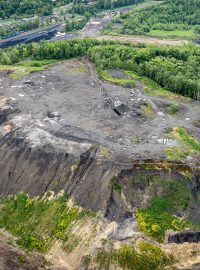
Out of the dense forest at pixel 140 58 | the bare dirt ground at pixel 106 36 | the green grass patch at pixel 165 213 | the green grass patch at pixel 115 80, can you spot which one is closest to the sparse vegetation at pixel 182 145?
the green grass patch at pixel 165 213

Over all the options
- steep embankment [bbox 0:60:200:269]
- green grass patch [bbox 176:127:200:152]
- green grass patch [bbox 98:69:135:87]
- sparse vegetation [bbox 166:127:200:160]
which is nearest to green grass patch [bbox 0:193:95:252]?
steep embankment [bbox 0:60:200:269]

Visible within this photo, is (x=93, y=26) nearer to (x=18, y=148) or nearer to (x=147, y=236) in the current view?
(x=18, y=148)

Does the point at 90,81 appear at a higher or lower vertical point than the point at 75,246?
higher

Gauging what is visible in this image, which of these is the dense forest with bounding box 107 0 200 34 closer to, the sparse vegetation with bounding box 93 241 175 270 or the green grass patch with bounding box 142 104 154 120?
the green grass patch with bounding box 142 104 154 120

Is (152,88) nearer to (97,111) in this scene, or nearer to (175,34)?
(97,111)

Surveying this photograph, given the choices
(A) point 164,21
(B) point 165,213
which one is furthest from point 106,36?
(B) point 165,213

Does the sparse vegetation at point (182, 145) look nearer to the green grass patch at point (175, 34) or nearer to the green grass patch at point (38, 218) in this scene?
the green grass patch at point (38, 218)

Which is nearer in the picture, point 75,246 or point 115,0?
point 75,246

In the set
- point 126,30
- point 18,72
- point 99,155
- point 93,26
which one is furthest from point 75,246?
point 93,26
